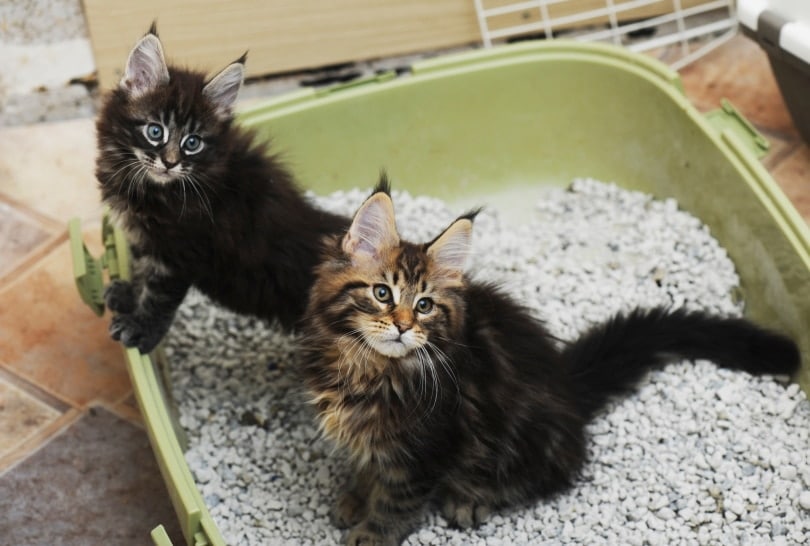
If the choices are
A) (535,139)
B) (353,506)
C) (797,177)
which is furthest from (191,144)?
(797,177)

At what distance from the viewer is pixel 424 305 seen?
5.79 ft

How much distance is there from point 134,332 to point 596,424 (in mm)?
1012

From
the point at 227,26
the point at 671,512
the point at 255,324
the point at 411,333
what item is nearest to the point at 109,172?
the point at 255,324

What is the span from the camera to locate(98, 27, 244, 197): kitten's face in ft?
6.57

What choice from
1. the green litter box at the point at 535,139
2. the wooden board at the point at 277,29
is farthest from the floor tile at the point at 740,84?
the wooden board at the point at 277,29

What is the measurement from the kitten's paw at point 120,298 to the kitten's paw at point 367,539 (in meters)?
0.69

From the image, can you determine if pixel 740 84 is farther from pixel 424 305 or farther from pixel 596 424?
pixel 424 305

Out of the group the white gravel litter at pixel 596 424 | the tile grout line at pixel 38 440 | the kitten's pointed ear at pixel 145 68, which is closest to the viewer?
the kitten's pointed ear at pixel 145 68

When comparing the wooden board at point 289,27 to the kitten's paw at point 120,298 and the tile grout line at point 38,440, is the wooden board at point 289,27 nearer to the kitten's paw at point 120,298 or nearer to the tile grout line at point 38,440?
the kitten's paw at point 120,298

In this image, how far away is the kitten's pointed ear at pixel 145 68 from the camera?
198 centimetres

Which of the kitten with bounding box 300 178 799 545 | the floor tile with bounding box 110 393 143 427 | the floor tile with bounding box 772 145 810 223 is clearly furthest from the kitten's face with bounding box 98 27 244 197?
the floor tile with bounding box 772 145 810 223

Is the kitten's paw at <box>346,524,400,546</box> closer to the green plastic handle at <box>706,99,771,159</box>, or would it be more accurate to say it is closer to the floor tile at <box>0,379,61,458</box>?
the floor tile at <box>0,379,61,458</box>

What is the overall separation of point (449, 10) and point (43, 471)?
1.79m

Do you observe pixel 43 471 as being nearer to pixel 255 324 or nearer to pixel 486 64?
pixel 255 324
